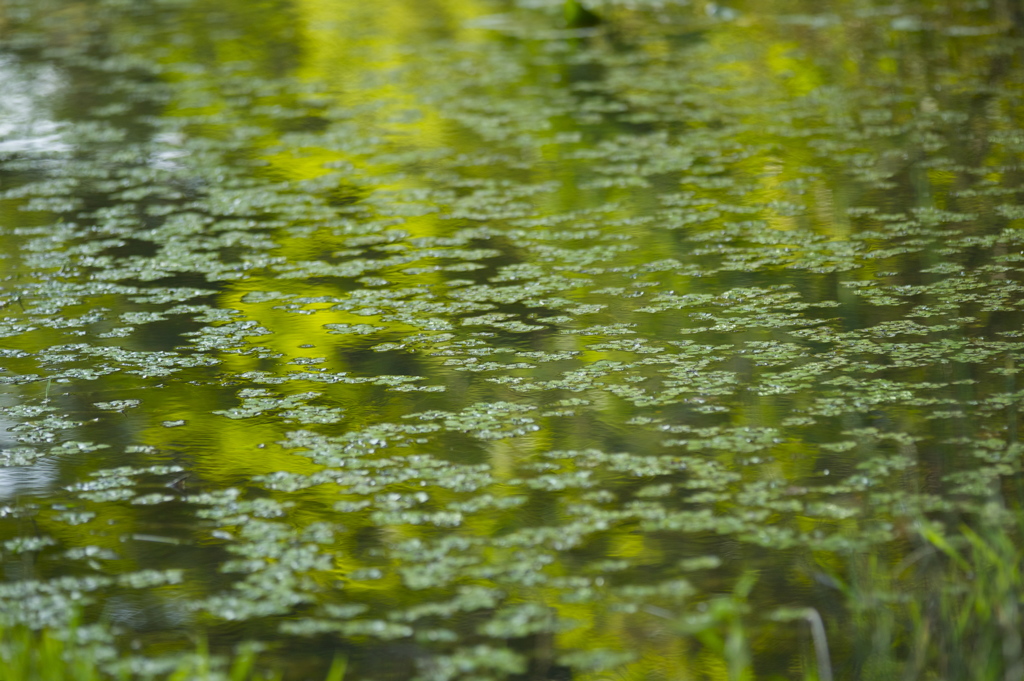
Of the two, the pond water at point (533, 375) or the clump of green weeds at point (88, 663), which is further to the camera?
the pond water at point (533, 375)

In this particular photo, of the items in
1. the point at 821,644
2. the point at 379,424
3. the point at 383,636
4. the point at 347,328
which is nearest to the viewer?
the point at 821,644

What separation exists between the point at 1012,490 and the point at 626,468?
0.67 metres

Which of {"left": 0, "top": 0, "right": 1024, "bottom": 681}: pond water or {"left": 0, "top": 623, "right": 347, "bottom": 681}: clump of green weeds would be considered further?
{"left": 0, "top": 0, "right": 1024, "bottom": 681}: pond water

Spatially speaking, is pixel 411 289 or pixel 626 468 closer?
pixel 626 468

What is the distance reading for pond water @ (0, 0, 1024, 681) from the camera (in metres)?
2.11

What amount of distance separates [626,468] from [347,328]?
103cm

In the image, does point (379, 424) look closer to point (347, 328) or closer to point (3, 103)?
point (347, 328)

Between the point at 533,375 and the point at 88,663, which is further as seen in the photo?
the point at 533,375

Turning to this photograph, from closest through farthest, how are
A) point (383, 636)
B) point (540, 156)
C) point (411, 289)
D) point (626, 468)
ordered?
1. point (383, 636)
2. point (626, 468)
3. point (411, 289)
4. point (540, 156)

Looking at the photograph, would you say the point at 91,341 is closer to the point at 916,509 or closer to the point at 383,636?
the point at 383,636

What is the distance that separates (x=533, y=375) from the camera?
298 centimetres

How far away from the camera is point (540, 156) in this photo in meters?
4.80

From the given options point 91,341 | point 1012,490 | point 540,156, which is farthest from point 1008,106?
point 91,341

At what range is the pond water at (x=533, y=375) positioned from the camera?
6.92ft
